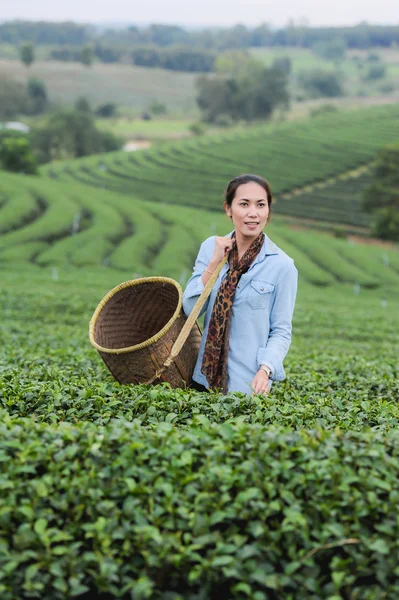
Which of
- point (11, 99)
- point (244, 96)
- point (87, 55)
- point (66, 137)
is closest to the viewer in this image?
point (66, 137)

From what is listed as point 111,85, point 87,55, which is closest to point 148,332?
point 111,85

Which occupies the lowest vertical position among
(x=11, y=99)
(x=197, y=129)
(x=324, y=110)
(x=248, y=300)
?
(x=248, y=300)

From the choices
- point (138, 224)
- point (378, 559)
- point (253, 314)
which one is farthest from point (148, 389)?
point (138, 224)

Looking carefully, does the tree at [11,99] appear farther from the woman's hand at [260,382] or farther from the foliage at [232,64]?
the woman's hand at [260,382]

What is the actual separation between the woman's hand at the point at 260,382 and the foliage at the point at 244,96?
118746mm

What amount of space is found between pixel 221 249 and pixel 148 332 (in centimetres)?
146

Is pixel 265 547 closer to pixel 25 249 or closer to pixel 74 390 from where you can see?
pixel 74 390

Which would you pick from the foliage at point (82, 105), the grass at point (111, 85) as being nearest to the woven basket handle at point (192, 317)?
the foliage at point (82, 105)

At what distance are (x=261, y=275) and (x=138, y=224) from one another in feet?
145

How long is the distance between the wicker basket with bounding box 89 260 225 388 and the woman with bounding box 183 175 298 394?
0.15m

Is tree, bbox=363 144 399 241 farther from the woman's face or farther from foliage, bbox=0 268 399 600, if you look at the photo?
foliage, bbox=0 268 399 600

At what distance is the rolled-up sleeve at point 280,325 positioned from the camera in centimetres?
559

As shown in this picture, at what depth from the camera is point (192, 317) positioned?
5711mm

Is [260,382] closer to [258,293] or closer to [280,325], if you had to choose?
[280,325]
